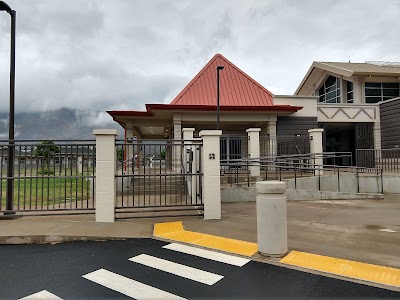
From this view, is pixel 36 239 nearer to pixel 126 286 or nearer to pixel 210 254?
pixel 126 286

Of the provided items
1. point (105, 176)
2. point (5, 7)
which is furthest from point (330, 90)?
point (5, 7)

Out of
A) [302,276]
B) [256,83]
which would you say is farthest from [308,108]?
[302,276]

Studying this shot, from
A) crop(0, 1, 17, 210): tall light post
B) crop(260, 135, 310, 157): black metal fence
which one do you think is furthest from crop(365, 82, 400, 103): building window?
crop(0, 1, 17, 210): tall light post

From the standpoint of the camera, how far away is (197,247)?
18.1ft

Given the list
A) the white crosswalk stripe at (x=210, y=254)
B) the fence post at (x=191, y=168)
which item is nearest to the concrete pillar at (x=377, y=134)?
the fence post at (x=191, y=168)

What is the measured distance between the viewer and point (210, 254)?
16.8ft

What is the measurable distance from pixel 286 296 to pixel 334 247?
2.35 m

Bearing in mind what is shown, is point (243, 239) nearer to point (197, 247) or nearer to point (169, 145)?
point (197, 247)

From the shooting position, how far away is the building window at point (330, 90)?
2841 centimetres

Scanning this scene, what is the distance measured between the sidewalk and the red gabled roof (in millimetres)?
12915

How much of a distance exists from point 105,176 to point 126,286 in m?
4.14

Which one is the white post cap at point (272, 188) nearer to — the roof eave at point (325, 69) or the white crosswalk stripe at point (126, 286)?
the white crosswalk stripe at point (126, 286)

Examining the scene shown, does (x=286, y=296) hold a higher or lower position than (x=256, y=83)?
lower

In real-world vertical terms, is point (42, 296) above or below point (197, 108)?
below
